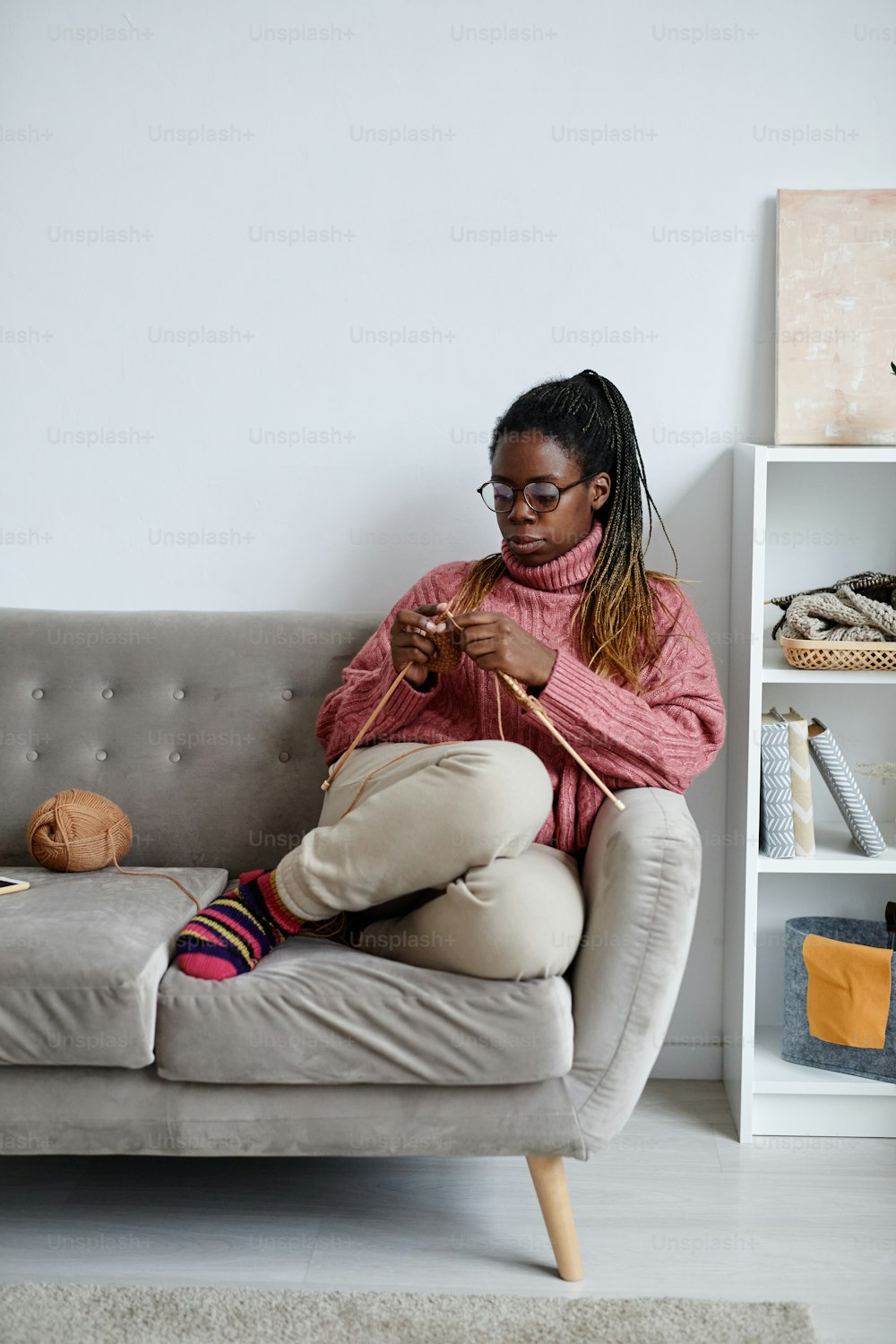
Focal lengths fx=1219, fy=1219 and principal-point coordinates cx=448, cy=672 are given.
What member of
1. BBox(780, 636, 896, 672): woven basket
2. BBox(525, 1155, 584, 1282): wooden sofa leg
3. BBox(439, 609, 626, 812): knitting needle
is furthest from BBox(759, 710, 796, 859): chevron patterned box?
BBox(525, 1155, 584, 1282): wooden sofa leg

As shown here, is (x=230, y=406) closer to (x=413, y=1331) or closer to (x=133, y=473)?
(x=133, y=473)

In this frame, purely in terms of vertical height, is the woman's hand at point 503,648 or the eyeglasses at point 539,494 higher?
the eyeglasses at point 539,494

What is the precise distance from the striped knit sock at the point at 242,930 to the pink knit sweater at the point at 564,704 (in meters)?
0.36

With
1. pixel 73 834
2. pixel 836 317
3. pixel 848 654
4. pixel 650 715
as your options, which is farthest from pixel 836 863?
pixel 73 834

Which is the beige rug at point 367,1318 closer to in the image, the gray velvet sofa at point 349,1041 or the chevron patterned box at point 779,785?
the gray velvet sofa at point 349,1041

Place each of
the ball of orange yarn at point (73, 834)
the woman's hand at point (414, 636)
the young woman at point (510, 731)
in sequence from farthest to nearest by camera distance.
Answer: the ball of orange yarn at point (73, 834) < the woman's hand at point (414, 636) < the young woman at point (510, 731)

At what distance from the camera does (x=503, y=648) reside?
1.84 m

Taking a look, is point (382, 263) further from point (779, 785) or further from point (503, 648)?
point (779, 785)

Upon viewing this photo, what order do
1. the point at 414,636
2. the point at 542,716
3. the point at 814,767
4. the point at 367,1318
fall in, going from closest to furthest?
the point at 367,1318
the point at 542,716
the point at 414,636
the point at 814,767

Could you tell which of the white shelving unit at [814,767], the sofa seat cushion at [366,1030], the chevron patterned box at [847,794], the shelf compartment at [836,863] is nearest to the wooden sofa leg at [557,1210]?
the sofa seat cushion at [366,1030]

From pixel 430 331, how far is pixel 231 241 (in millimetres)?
417

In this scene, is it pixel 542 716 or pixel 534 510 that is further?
pixel 534 510

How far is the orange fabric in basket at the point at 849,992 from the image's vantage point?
208cm

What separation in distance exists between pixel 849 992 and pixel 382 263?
157cm
